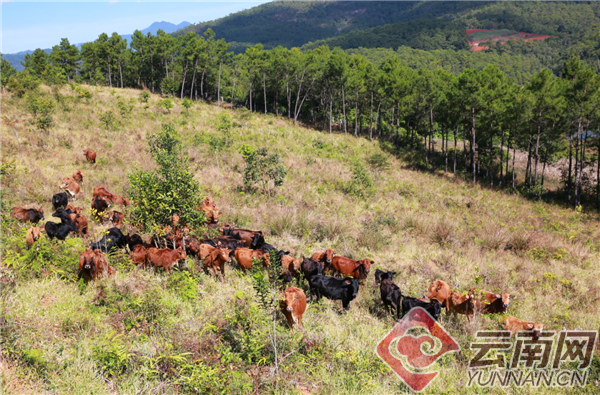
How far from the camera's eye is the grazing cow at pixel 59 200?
1203 cm

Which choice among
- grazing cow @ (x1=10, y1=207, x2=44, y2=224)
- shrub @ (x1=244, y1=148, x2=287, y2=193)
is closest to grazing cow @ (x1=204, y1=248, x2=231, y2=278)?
grazing cow @ (x1=10, y1=207, x2=44, y2=224)

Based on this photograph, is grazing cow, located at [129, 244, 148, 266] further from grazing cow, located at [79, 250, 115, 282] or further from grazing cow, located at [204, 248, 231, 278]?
grazing cow, located at [204, 248, 231, 278]

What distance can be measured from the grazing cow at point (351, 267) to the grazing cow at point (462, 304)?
2.24m

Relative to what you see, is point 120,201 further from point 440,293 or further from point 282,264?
point 440,293

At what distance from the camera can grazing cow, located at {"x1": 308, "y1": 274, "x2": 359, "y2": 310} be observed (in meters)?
7.78

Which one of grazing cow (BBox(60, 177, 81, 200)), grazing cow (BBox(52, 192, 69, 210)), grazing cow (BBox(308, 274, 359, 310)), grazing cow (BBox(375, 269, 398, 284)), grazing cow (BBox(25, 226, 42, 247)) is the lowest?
grazing cow (BBox(375, 269, 398, 284))

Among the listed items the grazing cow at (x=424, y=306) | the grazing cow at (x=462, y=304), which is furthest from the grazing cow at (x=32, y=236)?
the grazing cow at (x=462, y=304)

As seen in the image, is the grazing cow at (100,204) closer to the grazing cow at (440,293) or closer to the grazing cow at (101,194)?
the grazing cow at (101,194)

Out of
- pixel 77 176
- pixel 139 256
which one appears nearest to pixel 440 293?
pixel 139 256

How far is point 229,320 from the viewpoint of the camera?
635 cm

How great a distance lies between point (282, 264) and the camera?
9.32 meters

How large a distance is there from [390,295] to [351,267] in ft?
5.85

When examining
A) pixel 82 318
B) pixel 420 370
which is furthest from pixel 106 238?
pixel 420 370

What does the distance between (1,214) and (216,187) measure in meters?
9.19
